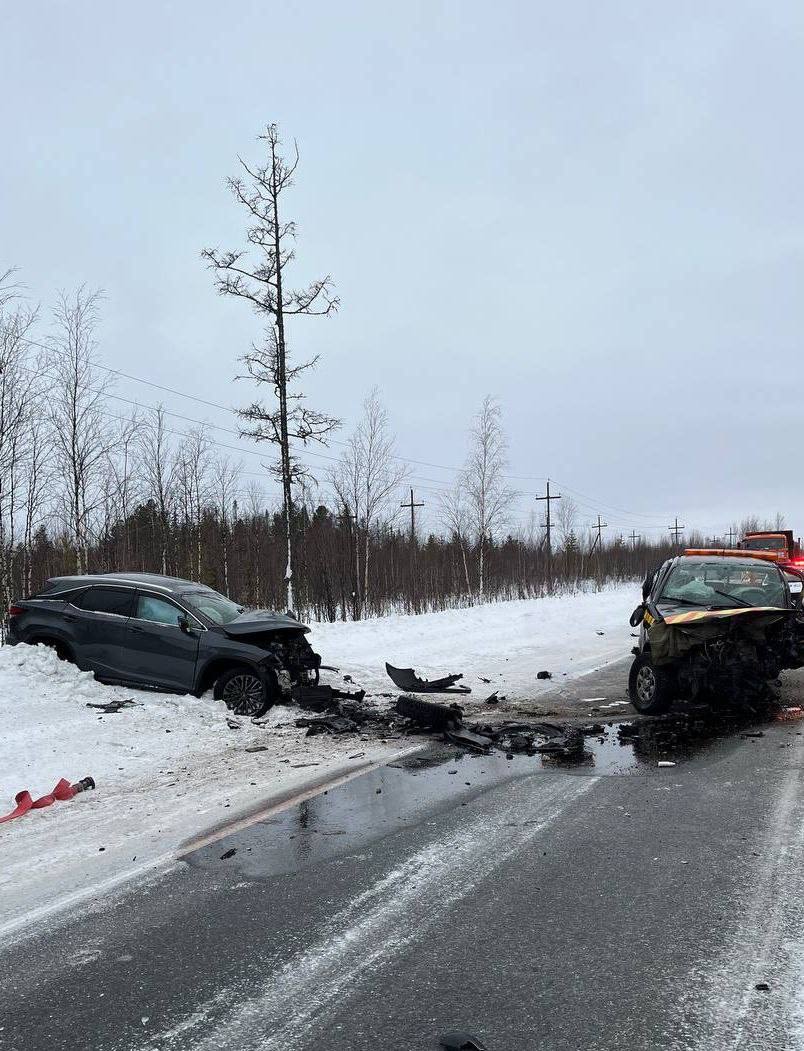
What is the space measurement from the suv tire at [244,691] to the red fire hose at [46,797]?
2.89 m

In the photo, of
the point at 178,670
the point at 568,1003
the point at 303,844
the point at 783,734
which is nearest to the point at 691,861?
the point at 568,1003

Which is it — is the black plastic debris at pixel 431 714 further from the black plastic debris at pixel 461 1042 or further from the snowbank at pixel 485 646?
the black plastic debris at pixel 461 1042

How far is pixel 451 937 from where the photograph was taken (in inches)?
146

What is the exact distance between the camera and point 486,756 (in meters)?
7.48

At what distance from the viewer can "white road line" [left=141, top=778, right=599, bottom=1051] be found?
2965 millimetres

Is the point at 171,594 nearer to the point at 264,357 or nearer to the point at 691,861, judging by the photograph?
the point at 691,861

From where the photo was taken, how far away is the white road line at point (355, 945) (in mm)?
2965

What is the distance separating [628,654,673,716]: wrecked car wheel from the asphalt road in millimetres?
3115

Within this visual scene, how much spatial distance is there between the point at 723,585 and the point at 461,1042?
849 cm

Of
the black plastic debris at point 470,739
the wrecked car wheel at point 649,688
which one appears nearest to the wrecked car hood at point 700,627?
the wrecked car wheel at point 649,688

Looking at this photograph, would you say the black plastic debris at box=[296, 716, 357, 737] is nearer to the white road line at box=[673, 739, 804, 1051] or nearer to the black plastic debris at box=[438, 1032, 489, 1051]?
the white road line at box=[673, 739, 804, 1051]

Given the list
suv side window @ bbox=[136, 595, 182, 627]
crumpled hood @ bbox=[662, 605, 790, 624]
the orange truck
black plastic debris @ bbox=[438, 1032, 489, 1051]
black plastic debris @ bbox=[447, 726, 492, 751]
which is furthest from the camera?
the orange truck

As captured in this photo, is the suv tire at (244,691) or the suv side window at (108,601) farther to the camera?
the suv side window at (108,601)

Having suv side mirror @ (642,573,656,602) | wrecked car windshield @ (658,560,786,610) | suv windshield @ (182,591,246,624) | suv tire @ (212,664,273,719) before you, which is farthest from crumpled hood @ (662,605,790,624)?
suv windshield @ (182,591,246,624)
